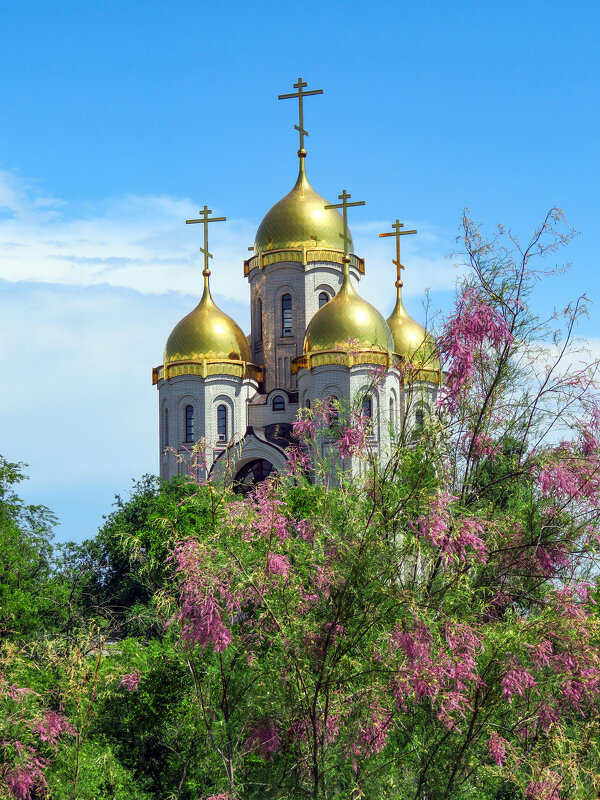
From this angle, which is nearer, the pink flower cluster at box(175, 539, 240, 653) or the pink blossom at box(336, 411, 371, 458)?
the pink flower cluster at box(175, 539, 240, 653)

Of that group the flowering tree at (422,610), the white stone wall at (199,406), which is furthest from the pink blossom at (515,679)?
the white stone wall at (199,406)

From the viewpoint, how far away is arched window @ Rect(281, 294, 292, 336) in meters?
41.6

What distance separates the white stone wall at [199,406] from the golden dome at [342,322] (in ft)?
11.1

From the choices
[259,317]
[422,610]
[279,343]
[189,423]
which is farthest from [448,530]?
[259,317]

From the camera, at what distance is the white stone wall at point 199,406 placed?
128 ft

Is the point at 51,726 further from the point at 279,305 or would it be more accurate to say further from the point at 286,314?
the point at 279,305

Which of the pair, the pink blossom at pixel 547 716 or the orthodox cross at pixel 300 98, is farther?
the orthodox cross at pixel 300 98

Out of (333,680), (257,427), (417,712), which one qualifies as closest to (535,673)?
(417,712)

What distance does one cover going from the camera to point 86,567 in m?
35.0

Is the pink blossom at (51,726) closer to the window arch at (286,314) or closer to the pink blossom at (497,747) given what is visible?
the pink blossom at (497,747)

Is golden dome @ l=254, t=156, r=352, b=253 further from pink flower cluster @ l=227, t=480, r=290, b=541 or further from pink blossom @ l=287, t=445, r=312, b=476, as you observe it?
pink flower cluster @ l=227, t=480, r=290, b=541

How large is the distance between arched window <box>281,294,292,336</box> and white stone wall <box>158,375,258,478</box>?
2.86 m

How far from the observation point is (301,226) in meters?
42.0

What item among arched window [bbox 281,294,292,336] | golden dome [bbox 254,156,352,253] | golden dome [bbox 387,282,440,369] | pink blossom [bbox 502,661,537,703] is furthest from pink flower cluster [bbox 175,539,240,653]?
golden dome [bbox 254,156,352,253]
